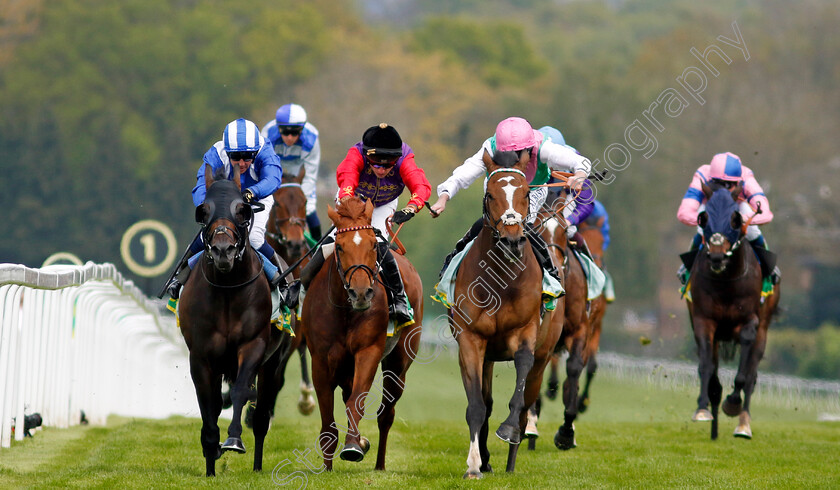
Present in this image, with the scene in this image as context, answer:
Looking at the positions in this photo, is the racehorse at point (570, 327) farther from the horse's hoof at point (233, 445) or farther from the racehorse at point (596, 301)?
the horse's hoof at point (233, 445)

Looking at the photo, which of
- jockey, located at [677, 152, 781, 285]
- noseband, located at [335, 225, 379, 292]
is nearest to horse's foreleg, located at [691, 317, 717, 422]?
jockey, located at [677, 152, 781, 285]

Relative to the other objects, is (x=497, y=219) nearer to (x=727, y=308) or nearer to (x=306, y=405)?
(x=727, y=308)

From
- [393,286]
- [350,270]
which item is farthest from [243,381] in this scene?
[393,286]

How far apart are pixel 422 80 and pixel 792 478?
155 ft

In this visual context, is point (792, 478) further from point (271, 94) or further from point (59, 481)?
point (271, 94)

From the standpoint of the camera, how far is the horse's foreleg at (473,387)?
26.6ft

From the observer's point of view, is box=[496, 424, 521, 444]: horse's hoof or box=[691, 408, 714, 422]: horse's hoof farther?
box=[691, 408, 714, 422]: horse's hoof

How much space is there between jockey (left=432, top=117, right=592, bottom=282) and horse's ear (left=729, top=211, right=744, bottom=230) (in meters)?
2.42

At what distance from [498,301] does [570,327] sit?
2.97 metres

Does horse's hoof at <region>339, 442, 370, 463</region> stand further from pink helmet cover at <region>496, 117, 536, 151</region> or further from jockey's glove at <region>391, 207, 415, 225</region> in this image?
pink helmet cover at <region>496, 117, 536, 151</region>

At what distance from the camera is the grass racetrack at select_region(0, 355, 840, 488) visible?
8.01m

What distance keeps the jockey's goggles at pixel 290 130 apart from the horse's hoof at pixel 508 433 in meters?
5.41

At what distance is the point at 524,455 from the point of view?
10242mm

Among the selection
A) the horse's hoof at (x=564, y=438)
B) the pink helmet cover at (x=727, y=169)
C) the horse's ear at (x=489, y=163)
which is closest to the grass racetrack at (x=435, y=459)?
the horse's hoof at (x=564, y=438)
